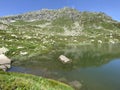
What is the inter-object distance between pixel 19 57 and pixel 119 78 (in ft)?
144

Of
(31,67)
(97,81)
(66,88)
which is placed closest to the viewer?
(66,88)

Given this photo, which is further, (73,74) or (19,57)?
(19,57)

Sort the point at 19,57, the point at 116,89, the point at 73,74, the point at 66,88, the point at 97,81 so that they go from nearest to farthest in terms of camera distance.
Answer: the point at 66,88 → the point at 116,89 → the point at 97,81 → the point at 73,74 → the point at 19,57

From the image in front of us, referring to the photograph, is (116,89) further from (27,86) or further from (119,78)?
(27,86)

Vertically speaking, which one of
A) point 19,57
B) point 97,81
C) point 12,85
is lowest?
point 12,85

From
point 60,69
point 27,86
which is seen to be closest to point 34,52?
point 60,69

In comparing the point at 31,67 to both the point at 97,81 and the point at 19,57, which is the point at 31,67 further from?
the point at 97,81

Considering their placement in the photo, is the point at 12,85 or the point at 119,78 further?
the point at 119,78

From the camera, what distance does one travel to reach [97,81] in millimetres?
45906

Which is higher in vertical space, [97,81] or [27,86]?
[97,81]

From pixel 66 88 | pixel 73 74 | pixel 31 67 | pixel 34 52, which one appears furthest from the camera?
pixel 34 52

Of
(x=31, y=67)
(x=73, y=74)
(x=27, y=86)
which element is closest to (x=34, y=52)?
(x=31, y=67)

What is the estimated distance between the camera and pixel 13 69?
60.0 meters

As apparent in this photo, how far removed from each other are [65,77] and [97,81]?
28.0 feet
